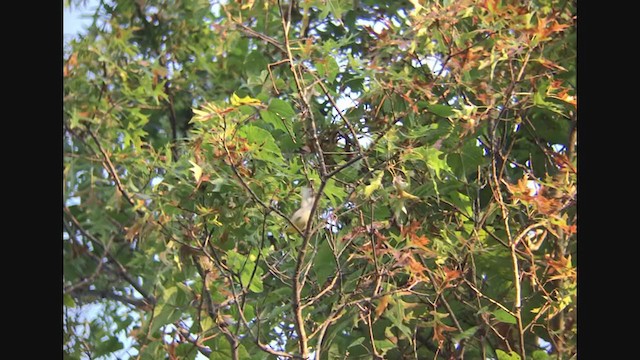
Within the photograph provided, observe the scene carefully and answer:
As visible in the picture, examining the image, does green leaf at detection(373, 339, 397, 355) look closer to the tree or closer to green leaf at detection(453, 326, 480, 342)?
the tree

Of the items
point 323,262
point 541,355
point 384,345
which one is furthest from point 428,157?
point 541,355

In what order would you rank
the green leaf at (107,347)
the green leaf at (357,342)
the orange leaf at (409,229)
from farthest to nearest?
the green leaf at (107,347) → the green leaf at (357,342) → the orange leaf at (409,229)

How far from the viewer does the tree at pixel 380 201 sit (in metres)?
2.63

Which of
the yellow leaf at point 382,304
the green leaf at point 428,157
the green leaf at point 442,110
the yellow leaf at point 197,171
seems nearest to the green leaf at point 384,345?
the yellow leaf at point 382,304

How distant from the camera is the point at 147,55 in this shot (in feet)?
16.8

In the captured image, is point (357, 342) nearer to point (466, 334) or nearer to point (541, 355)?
point (466, 334)

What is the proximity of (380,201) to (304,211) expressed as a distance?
26cm

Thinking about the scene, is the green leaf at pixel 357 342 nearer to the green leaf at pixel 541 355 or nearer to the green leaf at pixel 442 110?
the green leaf at pixel 541 355

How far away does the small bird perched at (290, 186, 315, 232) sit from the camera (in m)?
2.67

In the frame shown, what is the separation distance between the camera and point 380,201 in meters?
2.82

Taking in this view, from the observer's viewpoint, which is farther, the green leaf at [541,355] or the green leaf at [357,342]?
the green leaf at [541,355]
